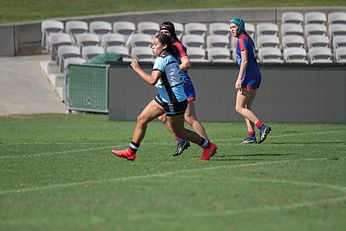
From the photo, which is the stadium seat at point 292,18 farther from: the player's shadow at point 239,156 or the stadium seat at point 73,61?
the player's shadow at point 239,156

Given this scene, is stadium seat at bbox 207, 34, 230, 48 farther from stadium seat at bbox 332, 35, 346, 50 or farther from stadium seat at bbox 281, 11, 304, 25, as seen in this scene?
stadium seat at bbox 332, 35, 346, 50

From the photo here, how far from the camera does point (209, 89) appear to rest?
76.9 feet

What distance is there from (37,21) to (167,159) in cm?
1938

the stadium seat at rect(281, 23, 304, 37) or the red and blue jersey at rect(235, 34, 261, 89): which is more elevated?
the red and blue jersey at rect(235, 34, 261, 89)

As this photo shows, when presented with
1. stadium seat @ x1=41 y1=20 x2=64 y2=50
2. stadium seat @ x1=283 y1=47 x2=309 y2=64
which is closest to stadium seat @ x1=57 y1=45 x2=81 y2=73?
stadium seat @ x1=41 y1=20 x2=64 y2=50

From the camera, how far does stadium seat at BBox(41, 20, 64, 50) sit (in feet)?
102

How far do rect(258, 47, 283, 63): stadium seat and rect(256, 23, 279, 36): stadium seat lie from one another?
189 cm

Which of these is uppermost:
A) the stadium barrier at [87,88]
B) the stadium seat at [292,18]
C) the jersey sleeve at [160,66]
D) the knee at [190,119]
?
the jersey sleeve at [160,66]

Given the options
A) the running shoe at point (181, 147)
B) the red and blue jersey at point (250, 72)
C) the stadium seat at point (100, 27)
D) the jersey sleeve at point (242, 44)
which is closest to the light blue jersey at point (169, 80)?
the running shoe at point (181, 147)

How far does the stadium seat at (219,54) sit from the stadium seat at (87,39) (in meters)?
3.21

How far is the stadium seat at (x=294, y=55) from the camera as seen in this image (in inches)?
1153

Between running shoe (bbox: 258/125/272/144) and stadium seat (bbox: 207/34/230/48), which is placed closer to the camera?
running shoe (bbox: 258/125/272/144)

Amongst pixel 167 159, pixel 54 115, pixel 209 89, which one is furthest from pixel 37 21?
pixel 167 159

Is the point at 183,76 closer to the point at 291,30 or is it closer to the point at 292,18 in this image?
the point at 291,30
